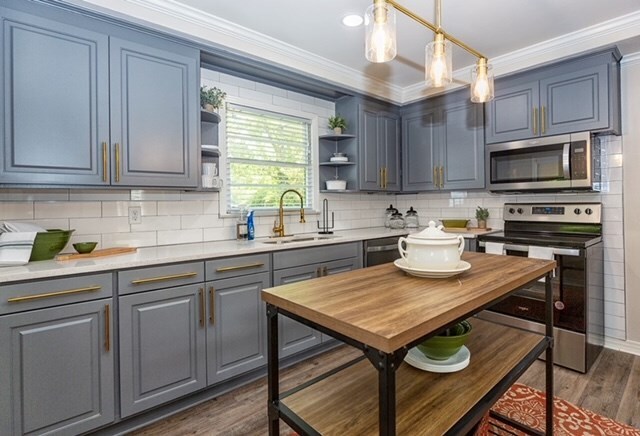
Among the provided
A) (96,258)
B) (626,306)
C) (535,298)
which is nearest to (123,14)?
(96,258)

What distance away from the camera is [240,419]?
80.0 inches

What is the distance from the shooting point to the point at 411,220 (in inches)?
161

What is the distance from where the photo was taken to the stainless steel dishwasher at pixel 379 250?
3.12 m

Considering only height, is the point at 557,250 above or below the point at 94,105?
below

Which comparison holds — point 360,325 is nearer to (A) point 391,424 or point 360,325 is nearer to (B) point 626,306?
(A) point 391,424

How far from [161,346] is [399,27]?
269cm

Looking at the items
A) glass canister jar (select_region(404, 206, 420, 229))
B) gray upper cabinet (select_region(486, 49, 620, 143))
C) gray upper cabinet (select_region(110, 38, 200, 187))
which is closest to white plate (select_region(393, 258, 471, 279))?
gray upper cabinet (select_region(110, 38, 200, 187))

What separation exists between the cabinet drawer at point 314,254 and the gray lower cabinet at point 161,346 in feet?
2.02

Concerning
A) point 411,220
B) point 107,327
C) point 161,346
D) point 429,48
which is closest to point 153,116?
point 107,327

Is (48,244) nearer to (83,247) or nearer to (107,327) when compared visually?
(83,247)

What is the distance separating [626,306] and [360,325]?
10.3 ft

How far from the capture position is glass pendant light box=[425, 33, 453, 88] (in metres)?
1.60

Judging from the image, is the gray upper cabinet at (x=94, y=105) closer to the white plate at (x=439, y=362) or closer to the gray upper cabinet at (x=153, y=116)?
the gray upper cabinet at (x=153, y=116)

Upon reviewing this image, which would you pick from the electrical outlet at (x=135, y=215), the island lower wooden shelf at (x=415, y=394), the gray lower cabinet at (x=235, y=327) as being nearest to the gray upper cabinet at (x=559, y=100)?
the island lower wooden shelf at (x=415, y=394)
